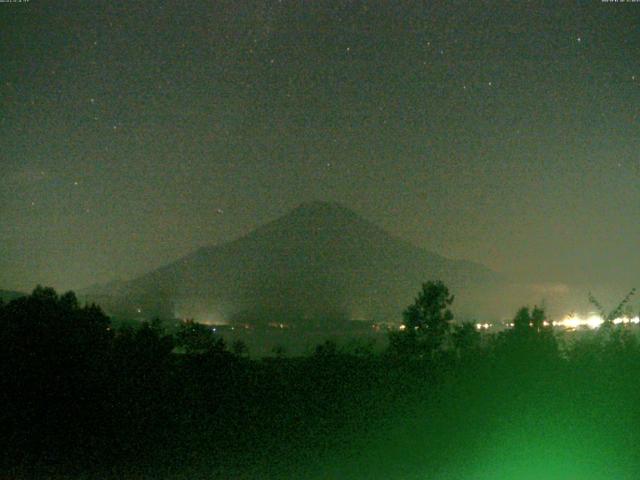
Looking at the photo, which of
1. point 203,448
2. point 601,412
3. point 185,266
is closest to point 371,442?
point 203,448

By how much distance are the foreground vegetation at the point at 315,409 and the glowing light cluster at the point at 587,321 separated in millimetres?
219

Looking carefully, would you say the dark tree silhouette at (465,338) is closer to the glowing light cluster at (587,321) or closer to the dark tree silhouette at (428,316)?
the dark tree silhouette at (428,316)

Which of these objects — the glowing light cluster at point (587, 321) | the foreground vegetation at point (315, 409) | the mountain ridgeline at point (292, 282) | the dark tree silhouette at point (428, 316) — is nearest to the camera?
the foreground vegetation at point (315, 409)

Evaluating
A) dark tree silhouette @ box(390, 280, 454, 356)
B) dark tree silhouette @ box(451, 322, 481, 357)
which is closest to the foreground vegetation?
dark tree silhouette @ box(451, 322, 481, 357)

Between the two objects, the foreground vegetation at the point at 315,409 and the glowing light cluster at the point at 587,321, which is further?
the glowing light cluster at the point at 587,321

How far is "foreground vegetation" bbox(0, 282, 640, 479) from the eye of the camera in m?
10.2

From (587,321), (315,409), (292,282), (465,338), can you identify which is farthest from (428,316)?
(292,282)

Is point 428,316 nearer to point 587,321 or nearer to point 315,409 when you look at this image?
point 587,321

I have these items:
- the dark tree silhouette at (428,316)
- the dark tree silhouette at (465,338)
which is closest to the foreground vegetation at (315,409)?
the dark tree silhouette at (465,338)

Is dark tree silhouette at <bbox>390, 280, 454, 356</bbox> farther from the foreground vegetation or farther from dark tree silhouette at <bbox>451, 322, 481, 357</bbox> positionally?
the foreground vegetation

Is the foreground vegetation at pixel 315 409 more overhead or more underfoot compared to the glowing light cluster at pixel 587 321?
more underfoot

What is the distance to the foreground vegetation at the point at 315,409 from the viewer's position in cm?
1021

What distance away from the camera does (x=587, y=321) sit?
13.2m

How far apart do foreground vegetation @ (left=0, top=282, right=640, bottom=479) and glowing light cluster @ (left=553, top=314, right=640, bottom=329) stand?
0.22 metres
